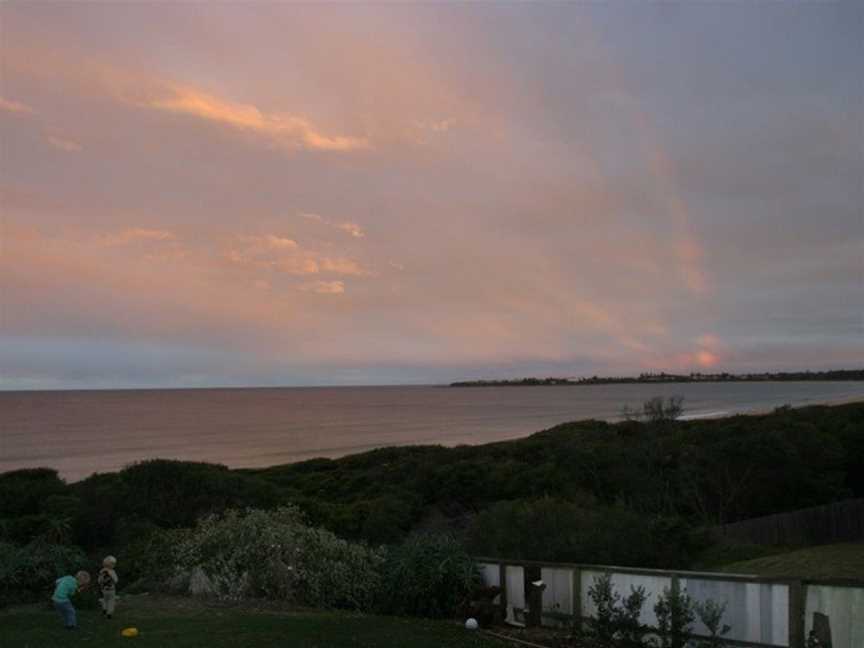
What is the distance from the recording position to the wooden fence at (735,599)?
8477mm

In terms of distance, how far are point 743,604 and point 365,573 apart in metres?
7.28

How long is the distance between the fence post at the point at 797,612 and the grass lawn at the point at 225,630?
143 inches

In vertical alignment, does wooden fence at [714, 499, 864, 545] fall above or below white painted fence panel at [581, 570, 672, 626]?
below

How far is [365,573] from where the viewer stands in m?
14.7

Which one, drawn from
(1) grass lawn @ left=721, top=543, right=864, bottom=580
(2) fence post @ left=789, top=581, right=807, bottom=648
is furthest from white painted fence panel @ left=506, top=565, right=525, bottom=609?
(1) grass lawn @ left=721, top=543, right=864, bottom=580

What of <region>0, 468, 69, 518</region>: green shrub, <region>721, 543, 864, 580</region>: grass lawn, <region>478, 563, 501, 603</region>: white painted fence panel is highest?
<region>478, 563, 501, 603</region>: white painted fence panel

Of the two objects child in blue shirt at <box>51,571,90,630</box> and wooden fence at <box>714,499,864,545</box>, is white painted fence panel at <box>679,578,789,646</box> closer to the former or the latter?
child in blue shirt at <box>51,571,90,630</box>

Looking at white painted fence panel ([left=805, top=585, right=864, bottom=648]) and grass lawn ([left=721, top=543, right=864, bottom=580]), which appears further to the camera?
grass lawn ([left=721, top=543, right=864, bottom=580])

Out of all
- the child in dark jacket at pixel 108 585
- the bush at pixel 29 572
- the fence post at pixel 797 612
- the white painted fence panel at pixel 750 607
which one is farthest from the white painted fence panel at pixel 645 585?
the bush at pixel 29 572

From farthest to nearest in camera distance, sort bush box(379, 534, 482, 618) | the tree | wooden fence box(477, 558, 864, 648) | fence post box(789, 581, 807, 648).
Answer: the tree → bush box(379, 534, 482, 618) → fence post box(789, 581, 807, 648) → wooden fence box(477, 558, 864, 648)

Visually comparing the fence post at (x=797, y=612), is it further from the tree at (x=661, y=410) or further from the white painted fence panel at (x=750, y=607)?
the tree at (x=661, y=410)

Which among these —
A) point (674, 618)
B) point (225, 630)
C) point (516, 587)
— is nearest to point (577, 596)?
point (516, 587)

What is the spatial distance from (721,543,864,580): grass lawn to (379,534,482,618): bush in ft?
25.0

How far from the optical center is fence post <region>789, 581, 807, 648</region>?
28.7 ft
